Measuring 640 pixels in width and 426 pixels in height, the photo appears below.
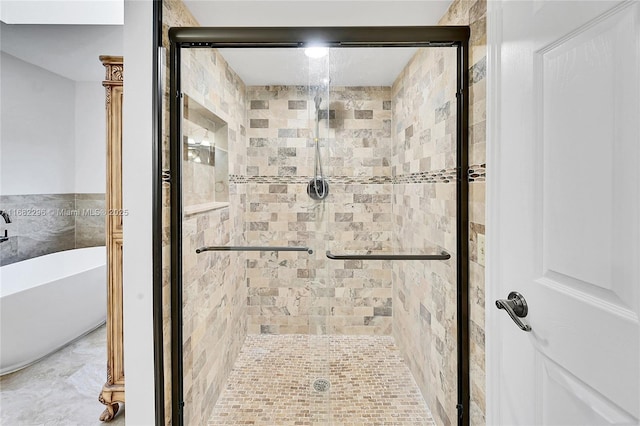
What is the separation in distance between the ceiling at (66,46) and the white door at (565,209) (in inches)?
63.7

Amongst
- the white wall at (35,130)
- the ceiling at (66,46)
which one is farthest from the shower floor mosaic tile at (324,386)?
the ceiling at (66,46)

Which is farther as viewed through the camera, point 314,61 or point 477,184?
point 314,61

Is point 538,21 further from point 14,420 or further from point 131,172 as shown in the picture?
point 14,420

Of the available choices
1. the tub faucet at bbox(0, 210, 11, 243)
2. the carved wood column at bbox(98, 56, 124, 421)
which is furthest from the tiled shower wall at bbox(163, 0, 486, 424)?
the tub faucet at bbox(0, 210, 11, 243)

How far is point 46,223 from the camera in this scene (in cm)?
140

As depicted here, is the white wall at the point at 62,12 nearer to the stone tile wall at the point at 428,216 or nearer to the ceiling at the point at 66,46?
the ceiling at the point at 66,46

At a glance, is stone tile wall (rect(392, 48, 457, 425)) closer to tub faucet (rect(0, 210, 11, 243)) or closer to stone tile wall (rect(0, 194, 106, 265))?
stone tile wall (rect(0, 194, 106, 265))

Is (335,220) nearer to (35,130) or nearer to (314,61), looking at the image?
(314,61)

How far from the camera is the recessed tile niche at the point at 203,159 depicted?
1674mm

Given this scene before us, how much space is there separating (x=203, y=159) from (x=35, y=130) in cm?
65

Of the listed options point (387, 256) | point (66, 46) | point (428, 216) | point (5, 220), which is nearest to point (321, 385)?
point (387, 256)

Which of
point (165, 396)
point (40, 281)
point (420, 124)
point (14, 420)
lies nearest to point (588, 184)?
point (420, 124)

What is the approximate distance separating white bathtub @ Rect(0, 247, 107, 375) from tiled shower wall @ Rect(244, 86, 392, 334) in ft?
2.42

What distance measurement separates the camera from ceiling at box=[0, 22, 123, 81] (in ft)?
4.37
